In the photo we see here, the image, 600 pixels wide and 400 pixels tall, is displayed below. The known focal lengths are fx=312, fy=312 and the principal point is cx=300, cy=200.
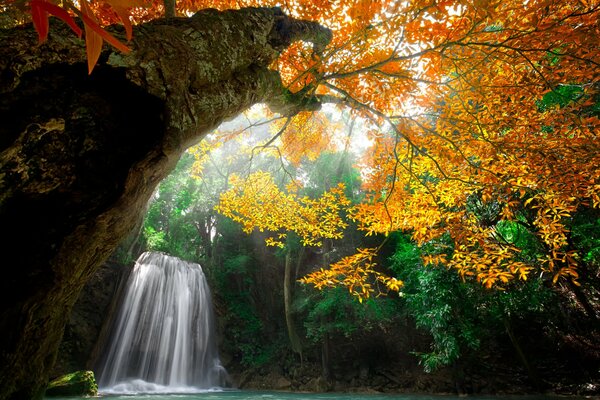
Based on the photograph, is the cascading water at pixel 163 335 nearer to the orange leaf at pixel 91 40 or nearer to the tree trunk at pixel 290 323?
the tree trunk at pixel 290 323

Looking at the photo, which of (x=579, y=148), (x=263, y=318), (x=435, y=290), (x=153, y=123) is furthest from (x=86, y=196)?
(x=263, y=318)

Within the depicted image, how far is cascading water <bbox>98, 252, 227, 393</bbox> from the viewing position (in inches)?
441

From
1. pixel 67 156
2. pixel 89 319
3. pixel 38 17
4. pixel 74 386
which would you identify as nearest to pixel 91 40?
pixel 38 17

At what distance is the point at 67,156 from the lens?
118 cm

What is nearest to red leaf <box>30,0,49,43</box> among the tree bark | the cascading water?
the tree bark

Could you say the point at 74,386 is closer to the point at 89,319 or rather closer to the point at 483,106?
the point at 89,319

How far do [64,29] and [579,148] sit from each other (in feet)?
13.6

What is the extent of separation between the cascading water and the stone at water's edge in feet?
6.94

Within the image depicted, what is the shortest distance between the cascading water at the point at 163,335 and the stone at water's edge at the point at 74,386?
83.3 inches

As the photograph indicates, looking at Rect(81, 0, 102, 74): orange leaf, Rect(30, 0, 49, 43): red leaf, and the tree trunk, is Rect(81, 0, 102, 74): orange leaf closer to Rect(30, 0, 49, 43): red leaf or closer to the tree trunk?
Rect(30, 0, 49, 43): red leaf

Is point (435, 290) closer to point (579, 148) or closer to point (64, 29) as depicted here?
point (579, 148)

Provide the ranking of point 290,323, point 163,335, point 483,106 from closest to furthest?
point 483,106 → point 163,335 → point 290,323

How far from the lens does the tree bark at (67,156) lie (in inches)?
43.8

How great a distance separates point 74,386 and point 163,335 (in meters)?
4.86
